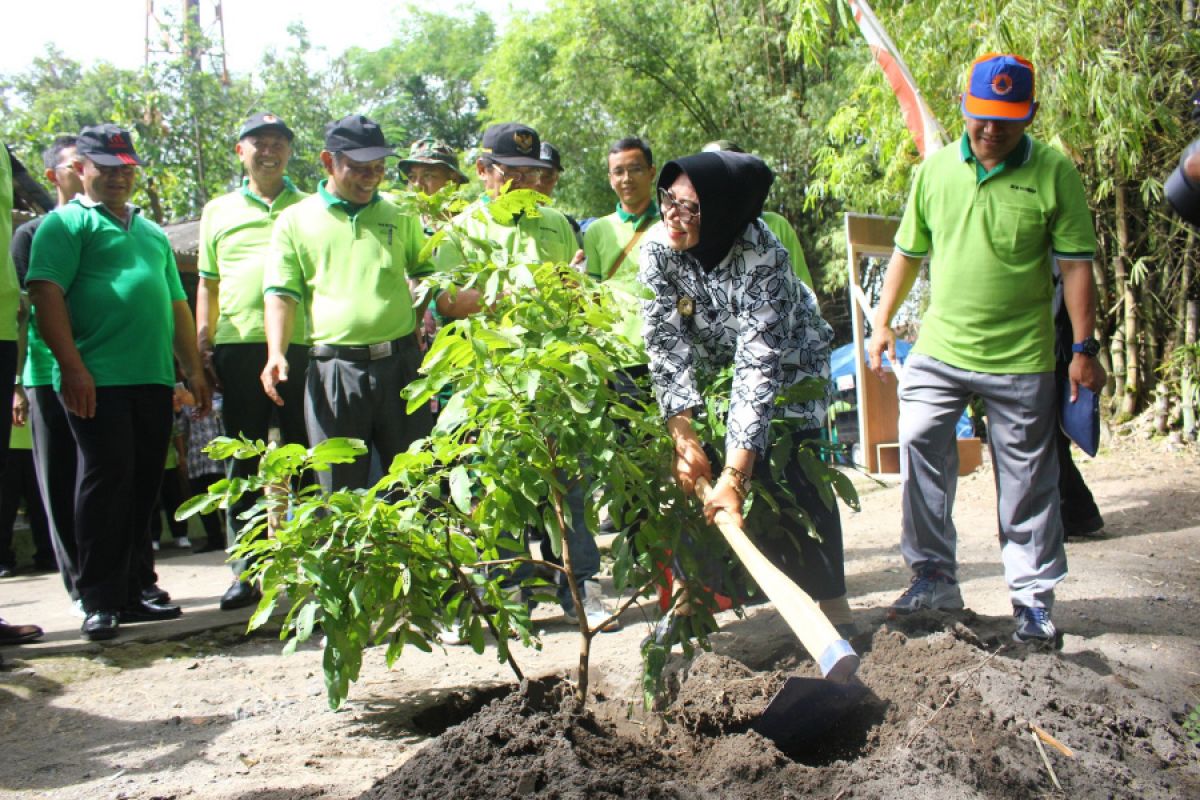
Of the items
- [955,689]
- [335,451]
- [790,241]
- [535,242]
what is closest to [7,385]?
[535,242]

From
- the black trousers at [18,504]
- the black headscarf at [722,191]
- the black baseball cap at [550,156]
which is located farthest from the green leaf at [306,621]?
the black trousers at [18,504]

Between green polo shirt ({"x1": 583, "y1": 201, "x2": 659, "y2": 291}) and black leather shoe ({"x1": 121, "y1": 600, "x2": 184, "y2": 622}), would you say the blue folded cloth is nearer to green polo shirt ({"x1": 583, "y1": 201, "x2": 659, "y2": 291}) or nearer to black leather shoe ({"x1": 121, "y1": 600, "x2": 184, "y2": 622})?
green polo shirt ({"x1": 583, "y1": 201, "x2": 659, "y2": 291})

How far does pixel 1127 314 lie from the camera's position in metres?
9.20

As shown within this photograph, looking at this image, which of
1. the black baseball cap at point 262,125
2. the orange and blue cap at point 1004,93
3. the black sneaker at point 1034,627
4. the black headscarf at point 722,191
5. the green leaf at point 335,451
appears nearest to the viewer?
the green leaf at point 335,451

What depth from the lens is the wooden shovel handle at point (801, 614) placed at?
2285 mm

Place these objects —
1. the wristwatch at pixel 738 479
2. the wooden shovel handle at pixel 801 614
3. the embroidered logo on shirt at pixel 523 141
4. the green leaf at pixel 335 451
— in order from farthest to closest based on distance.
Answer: the embroidered logo on shirt at pixel 523 141 < the wristwatch at pixel 738 479 < the green leaf at pixel 335 451 < the wooden shovel handle at pixel 801 614

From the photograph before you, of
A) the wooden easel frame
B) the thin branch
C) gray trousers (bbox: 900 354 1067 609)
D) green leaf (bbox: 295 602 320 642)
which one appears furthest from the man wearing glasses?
the wooden easel frame

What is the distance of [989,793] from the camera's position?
2.39 meters

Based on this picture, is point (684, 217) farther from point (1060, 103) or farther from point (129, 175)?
point (1060, 103)

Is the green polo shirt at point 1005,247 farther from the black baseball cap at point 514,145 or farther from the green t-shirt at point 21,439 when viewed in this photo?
the green t-shirt at point 21,439

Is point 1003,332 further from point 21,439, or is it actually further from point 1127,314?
point 21,439

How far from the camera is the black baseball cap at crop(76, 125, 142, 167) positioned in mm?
4688

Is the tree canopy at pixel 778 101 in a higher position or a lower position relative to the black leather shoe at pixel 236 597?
higher

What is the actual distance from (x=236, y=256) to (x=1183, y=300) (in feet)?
25.2
